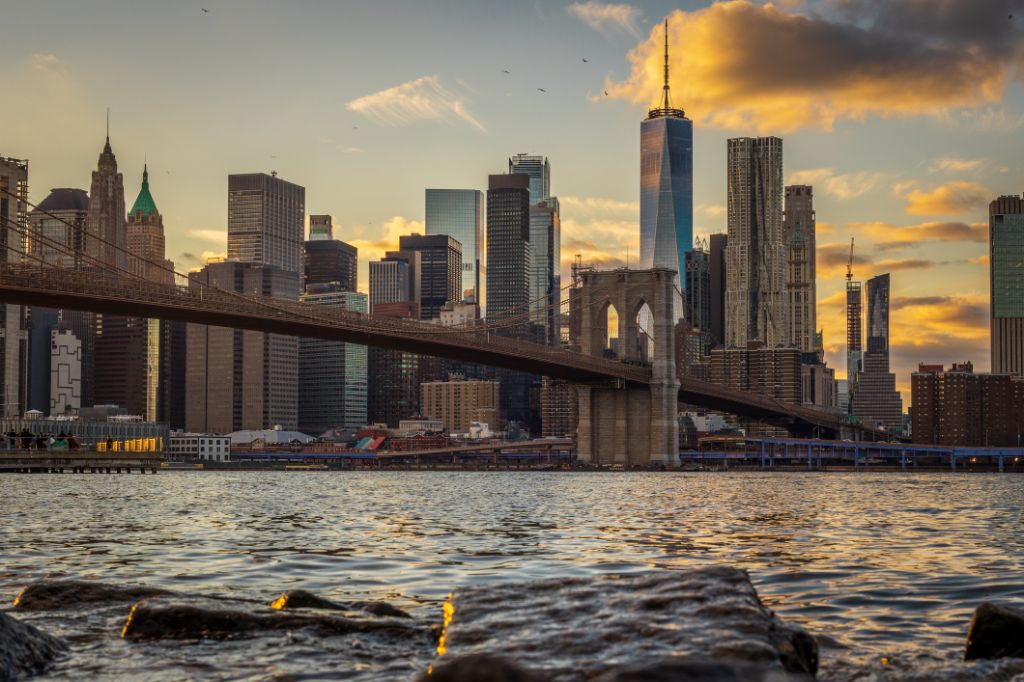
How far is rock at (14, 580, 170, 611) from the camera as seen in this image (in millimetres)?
12523

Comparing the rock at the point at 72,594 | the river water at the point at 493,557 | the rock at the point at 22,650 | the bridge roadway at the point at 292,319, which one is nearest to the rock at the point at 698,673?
the river water at the point at 493,557

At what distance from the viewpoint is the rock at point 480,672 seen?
649 centimetres

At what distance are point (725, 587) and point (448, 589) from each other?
6.72 m

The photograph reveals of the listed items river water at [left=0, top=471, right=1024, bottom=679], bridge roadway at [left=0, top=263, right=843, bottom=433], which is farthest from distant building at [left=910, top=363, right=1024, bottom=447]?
river water at [left=0, top=471, right=1024, bottom=679]

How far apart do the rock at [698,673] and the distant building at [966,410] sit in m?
185

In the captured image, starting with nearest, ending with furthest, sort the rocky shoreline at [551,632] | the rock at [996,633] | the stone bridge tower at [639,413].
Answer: the rocky shoreline at [551,632] → the rock at [996,633] → the stone bridge tower at [639,413]

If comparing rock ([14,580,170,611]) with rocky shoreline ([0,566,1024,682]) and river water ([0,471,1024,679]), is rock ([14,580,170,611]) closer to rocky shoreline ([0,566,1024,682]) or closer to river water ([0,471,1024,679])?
rocky shoreline ([0,566,1024,682])

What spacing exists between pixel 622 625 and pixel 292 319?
60.2 metres

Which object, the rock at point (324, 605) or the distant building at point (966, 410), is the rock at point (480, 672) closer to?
the rock at point (324, 605)

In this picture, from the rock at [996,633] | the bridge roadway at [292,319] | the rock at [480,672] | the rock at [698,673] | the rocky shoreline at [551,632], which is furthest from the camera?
the bridge roadway at [292,319]

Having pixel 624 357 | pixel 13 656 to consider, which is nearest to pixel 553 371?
pixel 624 357

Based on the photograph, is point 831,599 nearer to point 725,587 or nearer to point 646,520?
point 725,587

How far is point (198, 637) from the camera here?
421 inches

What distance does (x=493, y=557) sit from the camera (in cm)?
1945
